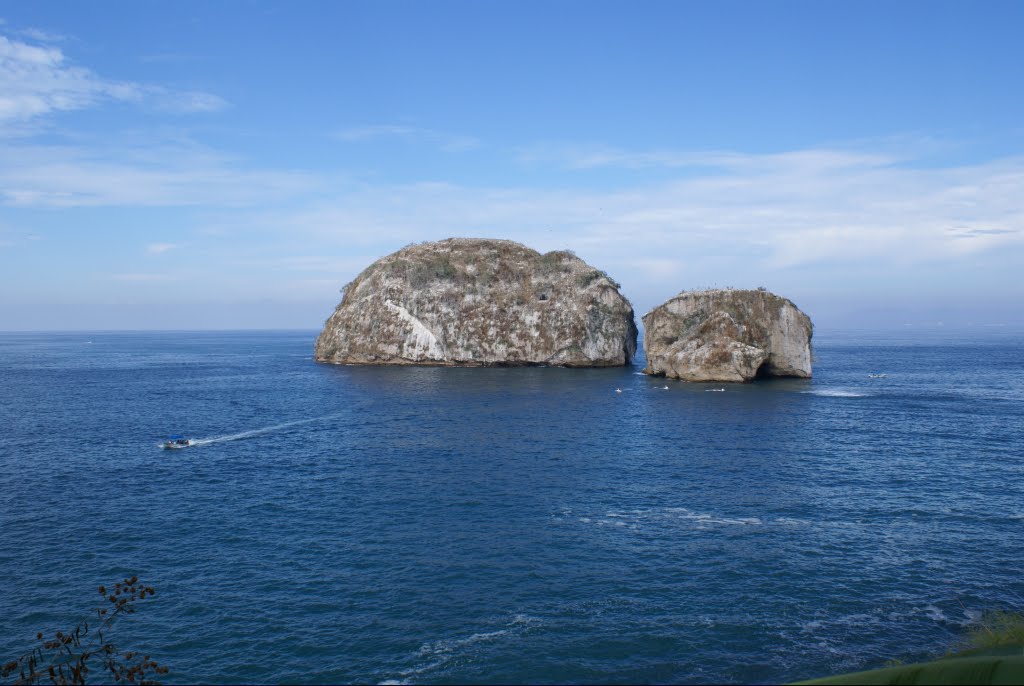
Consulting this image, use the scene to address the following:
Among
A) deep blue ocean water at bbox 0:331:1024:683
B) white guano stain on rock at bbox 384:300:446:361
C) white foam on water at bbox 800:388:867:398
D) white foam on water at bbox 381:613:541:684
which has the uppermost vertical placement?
white guano stain on rock at bbox 384:300:446:361

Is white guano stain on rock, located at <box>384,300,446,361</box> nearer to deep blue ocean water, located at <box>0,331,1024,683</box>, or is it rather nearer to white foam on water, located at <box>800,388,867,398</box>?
deep blue ocean water, located at <box>0,331,1024,683</box>

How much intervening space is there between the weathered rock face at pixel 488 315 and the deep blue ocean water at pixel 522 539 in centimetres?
5847

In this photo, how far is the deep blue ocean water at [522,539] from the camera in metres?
28.7

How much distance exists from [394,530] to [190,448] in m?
36.8

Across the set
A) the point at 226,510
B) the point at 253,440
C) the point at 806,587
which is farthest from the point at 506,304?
the point at 806,587

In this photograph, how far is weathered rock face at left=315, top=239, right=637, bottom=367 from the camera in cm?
14462

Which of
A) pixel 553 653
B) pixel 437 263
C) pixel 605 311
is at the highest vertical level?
pixel 437 263

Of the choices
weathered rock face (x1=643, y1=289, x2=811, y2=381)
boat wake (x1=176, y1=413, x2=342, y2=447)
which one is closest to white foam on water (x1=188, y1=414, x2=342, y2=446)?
boat wake (x1=176, y1=413, x2=342, y2=447)

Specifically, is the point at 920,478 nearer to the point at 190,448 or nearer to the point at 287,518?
the point at 287,518

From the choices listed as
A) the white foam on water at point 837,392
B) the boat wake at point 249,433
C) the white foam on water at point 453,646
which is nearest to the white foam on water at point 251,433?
the boat wake at point 249,433

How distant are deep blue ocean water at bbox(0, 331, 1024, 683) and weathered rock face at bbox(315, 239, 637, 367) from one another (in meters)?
58.5

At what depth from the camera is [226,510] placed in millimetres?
47625

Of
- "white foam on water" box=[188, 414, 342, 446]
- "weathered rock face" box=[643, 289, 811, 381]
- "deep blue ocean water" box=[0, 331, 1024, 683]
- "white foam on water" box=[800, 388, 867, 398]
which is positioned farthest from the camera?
"weathered rock face" box=[643, 289, 811, 381]

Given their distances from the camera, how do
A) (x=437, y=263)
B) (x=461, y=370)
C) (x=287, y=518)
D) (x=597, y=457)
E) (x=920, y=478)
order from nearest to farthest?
1. (x=287, y=518)
2. (x=920, y=478)
3. (x=597, y=457)
4. (x=461, y=370)
5. (x=437, y=263)
